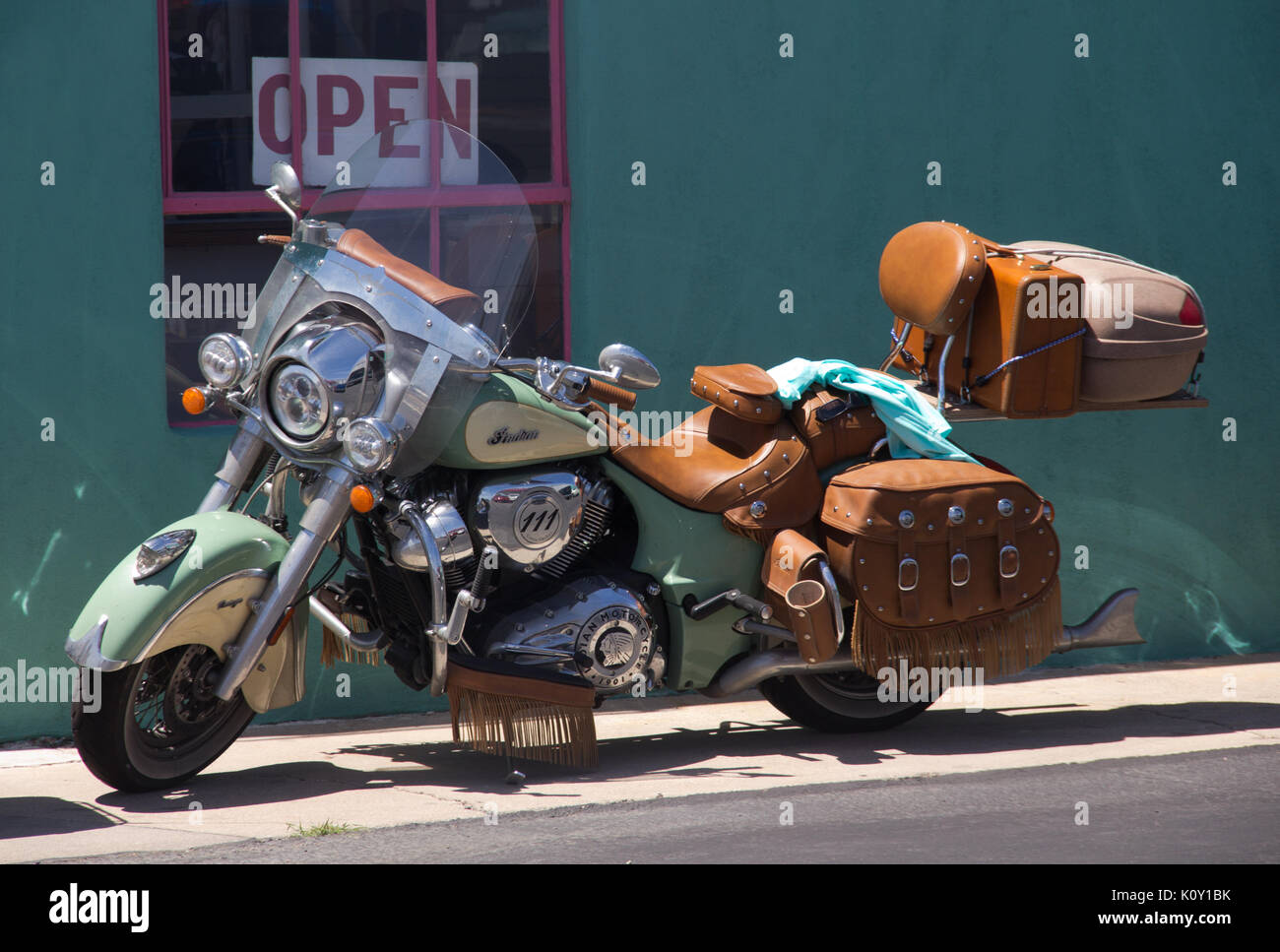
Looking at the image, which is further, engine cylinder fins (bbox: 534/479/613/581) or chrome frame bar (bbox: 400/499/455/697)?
engine cylinder fins (bbox: 534/479/613/581)

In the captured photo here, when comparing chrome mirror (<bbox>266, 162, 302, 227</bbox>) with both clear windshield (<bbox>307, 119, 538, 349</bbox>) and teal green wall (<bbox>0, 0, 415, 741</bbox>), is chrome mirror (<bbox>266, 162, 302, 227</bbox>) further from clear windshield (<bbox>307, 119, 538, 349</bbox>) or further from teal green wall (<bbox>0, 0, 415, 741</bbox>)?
teal green wall (<bbox>0, 0, 415, 741</bbox>)

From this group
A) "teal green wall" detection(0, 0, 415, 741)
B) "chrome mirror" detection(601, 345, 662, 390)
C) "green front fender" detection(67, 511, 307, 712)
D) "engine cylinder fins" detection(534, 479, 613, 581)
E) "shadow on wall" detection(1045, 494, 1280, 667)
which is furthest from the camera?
"shadow on wall" detection(1045, 494, 1280, 667)

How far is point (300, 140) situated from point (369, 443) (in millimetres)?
2275

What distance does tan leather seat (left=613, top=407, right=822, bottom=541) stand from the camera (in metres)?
5.67

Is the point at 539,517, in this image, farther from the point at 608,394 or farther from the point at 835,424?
the point at 835,424

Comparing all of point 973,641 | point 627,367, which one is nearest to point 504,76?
point 627,367

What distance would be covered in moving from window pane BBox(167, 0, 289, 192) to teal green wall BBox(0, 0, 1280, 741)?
183 millimetres

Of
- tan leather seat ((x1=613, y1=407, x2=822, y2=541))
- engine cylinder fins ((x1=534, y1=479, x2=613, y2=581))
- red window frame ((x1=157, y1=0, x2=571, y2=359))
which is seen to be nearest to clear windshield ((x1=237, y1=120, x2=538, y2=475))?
engine cylinder fins ((x1=534, y1=479, x2=613, y2=581))

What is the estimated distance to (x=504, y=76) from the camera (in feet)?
22.8

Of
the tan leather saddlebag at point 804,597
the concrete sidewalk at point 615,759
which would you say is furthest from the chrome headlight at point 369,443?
the tan leather saddlebag at point 804,597

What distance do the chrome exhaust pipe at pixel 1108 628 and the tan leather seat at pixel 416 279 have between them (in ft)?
8.59
